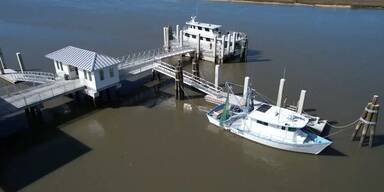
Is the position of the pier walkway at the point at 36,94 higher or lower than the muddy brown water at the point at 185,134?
higher

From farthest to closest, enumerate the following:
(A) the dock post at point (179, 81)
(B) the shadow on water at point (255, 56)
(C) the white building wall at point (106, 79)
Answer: (B) the shadow on water at point (255, 56) → (A) the dock post at point (179, 81) → (C) the white building wall at point (106, 79)

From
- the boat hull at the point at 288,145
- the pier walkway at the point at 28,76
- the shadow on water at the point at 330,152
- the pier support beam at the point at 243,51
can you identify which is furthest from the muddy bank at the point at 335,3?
the boat hull at the point at 288,145

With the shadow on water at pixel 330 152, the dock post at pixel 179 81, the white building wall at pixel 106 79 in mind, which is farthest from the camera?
the dock post at pixel 179 81

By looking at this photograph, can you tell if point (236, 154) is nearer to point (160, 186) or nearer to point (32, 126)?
point (160, 186)

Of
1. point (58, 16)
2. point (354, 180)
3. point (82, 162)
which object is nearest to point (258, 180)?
point (354, 180)

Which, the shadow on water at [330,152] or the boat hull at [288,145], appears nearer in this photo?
the boat hull at [288,145]

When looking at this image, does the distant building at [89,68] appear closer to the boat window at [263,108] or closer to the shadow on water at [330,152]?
the boat window at [263,108]

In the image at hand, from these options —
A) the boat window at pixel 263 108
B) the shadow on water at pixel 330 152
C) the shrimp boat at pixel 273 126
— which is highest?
the boat window at pixel 263 108
